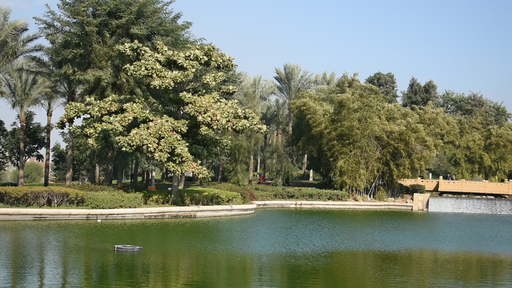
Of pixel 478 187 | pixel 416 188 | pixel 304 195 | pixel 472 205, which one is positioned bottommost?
pixel 472 205

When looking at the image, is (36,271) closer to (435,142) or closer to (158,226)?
(158,226)

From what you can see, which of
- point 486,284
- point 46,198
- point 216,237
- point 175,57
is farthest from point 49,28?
point 486,284

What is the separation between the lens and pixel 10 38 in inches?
1375

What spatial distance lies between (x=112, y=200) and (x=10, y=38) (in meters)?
13.7

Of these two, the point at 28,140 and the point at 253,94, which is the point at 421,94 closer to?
the point at 253,94

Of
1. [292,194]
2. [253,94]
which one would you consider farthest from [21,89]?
[292,194]

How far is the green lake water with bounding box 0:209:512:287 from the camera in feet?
55.9

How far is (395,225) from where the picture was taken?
33.2 metres

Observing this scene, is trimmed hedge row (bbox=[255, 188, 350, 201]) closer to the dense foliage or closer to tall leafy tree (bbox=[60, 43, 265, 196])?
the dense foliage

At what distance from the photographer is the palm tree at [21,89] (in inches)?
1463

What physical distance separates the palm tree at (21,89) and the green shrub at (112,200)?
11.0 meters

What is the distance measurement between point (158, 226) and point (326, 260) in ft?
30.5

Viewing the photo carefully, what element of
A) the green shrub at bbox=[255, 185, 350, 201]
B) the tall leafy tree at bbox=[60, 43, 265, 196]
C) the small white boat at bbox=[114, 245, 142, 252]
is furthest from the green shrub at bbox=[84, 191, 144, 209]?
the green shrub at bbox=[255, 185, 350, 201]

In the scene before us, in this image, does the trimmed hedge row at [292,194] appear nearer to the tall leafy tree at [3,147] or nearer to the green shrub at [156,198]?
the green shrub at [156,198]
